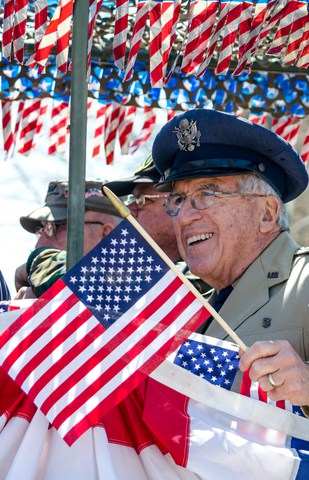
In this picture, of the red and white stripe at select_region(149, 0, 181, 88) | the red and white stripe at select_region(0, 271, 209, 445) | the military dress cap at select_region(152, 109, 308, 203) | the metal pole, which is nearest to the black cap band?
the military dress cap at select_region(152, 109, 308, 203)

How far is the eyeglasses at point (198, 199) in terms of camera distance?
3.66m

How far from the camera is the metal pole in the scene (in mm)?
3738

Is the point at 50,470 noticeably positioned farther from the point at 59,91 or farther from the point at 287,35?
the point at 59,91

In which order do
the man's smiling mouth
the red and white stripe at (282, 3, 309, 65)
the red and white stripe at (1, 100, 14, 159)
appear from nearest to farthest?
the man's smiling mouth → the red and white stripe at (282, 3, 309, 65) → the red and white stripe at (1, 100, 14, 159)

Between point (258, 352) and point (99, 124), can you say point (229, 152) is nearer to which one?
point (258, 352)

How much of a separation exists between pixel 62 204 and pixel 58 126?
131 centimetres

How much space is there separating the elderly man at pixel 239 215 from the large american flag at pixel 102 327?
0.60m

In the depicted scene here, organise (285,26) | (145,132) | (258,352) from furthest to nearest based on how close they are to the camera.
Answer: (145,132)
(285,26)
(258,352)

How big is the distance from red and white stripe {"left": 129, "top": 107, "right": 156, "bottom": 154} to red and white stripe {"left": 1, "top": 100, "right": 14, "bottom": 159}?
775 millimetres

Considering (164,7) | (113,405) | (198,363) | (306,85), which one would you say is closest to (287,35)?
(164,7)

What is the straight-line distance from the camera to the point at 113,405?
281 centimetres

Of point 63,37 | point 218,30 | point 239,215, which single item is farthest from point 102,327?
point 218,30

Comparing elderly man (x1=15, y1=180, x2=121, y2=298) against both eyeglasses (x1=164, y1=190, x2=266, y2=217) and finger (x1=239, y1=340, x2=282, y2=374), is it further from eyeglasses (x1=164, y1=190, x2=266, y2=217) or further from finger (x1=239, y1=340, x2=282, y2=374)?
finger (x1=239, y1=340, x2=282, y2=374)

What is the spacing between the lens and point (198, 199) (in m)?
3.69
